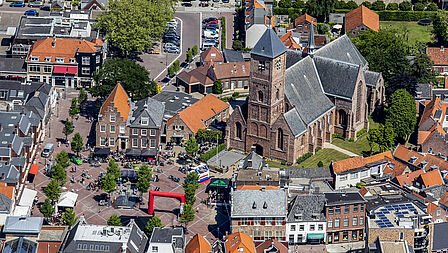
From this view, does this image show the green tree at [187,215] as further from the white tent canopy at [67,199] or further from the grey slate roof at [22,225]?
the grey slate roof at [22,225]

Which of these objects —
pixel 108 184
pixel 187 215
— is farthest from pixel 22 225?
pixel 187 215

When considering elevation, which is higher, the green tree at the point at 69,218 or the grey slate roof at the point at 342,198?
the grey slate roof at the point at 342,198

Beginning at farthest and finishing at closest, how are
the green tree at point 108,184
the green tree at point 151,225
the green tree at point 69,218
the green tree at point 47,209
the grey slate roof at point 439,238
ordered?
1. the green tree at point 108,184
2. the green tree at point 47,209
3. the green tree at point 69,218
4. the green tree at point 151,225
5. the grey slate roof at point 439,238

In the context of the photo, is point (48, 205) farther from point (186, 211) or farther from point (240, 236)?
point (240, 236)

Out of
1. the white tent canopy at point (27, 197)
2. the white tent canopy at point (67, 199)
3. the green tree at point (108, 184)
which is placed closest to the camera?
the white tent canopy at point (67, 199)

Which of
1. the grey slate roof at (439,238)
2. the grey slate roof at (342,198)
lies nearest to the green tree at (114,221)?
the grey slate roof at (342,198)

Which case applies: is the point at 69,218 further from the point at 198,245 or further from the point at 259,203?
the point at 259,203
